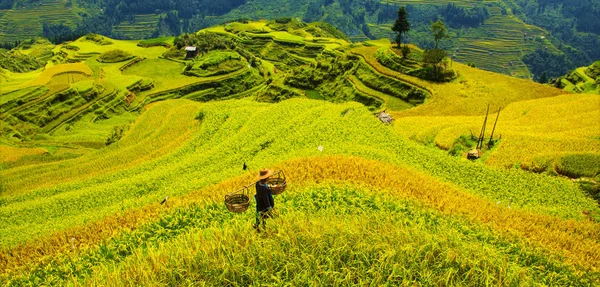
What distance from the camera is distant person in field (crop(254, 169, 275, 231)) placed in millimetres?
7914

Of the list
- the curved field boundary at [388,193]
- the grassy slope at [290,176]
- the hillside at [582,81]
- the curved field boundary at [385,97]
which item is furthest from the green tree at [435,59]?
the curved field boundary at [388,193]

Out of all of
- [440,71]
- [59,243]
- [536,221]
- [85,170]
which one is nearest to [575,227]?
[536,221]

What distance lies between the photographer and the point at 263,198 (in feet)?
26.2

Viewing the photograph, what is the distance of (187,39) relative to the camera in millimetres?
103500

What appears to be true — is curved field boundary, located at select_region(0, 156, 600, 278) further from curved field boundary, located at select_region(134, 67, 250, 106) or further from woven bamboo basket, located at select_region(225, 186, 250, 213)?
curved field boundary, located at select_region(134, 67, 250, 106)

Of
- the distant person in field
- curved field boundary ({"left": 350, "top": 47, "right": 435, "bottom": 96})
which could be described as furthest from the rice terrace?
curved field boundary ({"left": 350, "top": 47, "right": 435, "bottom": 96})

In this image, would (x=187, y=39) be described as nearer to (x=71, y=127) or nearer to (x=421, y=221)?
(x=71, y=127)

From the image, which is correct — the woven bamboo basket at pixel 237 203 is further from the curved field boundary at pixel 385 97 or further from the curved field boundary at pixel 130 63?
the curved field boundary at pixel 130 63

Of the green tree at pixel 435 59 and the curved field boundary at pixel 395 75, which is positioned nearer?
the curved field boundary at pixel 395 75

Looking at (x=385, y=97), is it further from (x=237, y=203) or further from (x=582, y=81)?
(x=237, y=203)

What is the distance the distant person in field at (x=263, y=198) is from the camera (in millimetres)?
7914

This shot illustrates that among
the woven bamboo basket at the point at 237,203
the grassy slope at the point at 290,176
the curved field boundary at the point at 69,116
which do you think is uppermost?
the woven bamboo basket at the point at 237,203

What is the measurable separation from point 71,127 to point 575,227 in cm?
5966

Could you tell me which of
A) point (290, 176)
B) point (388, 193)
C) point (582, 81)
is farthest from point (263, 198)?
point (582, 81)
